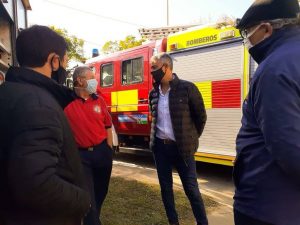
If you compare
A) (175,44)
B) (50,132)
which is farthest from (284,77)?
(175,44)

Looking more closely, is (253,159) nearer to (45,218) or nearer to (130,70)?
(45,218)

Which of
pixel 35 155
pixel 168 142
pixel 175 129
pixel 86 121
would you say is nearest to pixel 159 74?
pixel 175 129

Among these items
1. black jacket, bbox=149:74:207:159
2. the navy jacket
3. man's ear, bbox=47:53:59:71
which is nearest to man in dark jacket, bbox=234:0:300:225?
the navy jacket

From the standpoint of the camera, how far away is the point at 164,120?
3807 millimetres

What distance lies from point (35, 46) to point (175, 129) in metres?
2.17

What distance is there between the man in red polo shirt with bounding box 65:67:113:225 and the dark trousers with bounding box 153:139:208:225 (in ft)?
1.82

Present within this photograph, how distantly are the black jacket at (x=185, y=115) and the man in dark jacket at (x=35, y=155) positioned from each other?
6.69ft

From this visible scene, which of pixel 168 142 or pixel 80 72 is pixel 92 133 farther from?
pixel 168 142

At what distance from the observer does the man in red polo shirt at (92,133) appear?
11.2 feet

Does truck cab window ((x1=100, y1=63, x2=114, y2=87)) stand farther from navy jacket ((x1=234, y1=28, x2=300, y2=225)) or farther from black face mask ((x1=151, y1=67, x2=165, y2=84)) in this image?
navy jacket ((x1=234, y1=28, x2=300, y2=225))

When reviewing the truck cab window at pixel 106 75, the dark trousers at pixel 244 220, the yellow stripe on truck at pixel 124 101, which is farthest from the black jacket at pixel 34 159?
the truck cab window at pixel 106 75

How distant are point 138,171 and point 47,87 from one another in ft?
19.0

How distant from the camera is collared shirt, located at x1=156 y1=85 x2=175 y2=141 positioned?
3.76 m

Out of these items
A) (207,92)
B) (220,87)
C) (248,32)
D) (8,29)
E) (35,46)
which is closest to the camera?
(35,46)
